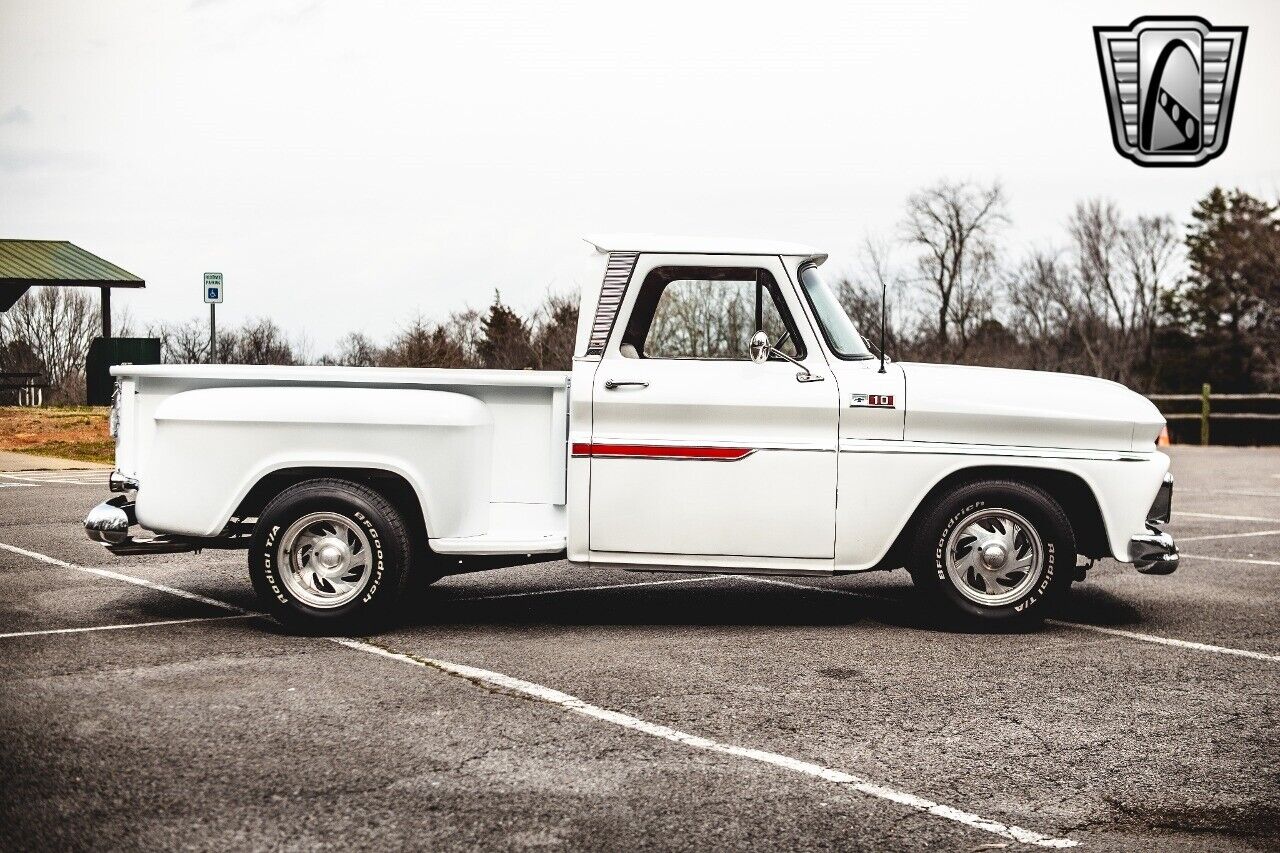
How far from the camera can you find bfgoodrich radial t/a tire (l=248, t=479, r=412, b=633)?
6992mm

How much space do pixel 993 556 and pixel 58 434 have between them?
23716mm

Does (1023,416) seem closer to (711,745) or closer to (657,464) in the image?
(657,464)

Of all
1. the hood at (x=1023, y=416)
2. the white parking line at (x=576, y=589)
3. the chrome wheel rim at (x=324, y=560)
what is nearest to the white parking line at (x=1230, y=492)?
the white parking line at (x=576, y=589)

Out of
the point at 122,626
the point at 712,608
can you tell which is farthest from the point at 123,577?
the point at 712,608

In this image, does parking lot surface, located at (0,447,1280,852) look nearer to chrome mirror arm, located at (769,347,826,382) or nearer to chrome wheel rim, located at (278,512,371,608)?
chrome wheel rim, located at (278,512,371,608)

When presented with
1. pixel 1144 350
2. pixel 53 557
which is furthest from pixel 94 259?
pixel 1144 350

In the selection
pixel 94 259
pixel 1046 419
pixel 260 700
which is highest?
pixel 94 259

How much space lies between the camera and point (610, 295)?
7.33m

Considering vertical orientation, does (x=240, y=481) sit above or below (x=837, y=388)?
below

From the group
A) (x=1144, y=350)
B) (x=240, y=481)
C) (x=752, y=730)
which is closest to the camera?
(x=752, y=730)

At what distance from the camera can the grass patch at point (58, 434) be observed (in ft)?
81.6

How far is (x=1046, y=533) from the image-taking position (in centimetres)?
715

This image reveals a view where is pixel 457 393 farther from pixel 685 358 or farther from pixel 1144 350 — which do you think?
pixel 1144 350

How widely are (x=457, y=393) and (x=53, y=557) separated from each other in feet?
15.0
